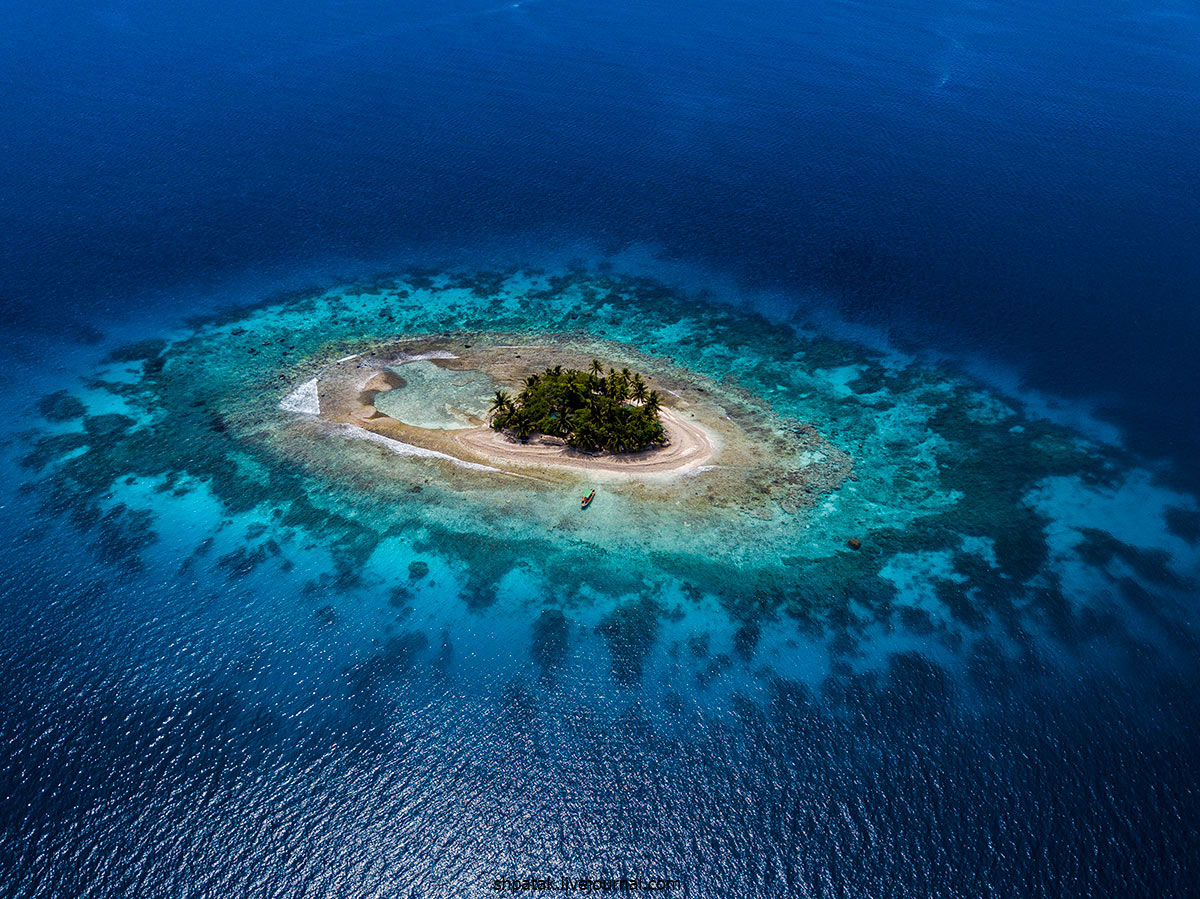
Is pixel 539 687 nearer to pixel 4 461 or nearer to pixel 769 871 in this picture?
pixel 769 871

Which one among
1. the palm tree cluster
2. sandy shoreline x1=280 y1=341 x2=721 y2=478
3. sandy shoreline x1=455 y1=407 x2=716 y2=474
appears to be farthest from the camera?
the palm tree cluster

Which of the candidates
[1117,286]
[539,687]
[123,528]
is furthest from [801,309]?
[123,528]

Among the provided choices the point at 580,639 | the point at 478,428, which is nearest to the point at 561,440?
the point at 478,428

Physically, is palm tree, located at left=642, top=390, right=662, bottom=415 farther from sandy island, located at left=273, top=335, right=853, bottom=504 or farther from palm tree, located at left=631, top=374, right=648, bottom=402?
sandy island, located at left=273, top=335, right=853, bottom=504

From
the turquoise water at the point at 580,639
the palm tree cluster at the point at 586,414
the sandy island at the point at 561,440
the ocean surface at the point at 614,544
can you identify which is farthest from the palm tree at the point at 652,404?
the ocean surface at the point at 614,544

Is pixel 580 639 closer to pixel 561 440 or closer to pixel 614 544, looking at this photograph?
pixel 614 544

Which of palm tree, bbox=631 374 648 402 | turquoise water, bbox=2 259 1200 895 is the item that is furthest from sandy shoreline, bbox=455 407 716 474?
palm tree, bbox=631 374 648 402
